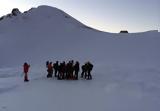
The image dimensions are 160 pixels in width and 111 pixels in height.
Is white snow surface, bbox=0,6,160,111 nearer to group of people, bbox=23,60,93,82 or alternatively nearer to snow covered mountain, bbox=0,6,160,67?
snow covered mountain, bbox=0,6,160,67

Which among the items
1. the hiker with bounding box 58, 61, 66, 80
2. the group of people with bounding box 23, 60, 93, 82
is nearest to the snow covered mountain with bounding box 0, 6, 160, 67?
the group of people with bounding box 23, 60, 93, 82

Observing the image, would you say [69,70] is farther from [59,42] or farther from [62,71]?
[59,42]

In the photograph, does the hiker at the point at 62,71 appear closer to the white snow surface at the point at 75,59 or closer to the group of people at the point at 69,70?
the group of people at the point at 69,70

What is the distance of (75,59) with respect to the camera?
48.2m

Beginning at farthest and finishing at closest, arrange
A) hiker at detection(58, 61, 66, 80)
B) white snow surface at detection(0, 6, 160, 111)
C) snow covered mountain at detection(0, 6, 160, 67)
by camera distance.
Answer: snow covered mountain at detection(0, 6, 160, 67) < hiker at detection(58, 61, 66, 80) < white snow surface at detection(0, 6, 160, 111)

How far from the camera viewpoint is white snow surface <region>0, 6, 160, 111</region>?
78.8 feet

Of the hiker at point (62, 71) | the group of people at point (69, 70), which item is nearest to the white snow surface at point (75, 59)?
the group of people at point (69, 70)

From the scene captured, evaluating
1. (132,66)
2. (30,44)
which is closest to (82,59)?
(132,66)

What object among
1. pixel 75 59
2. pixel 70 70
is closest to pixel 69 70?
pixel 70 70

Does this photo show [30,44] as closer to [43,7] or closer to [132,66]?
[43,7]

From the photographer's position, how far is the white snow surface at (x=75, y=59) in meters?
24.0

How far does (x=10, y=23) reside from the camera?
7462 cm

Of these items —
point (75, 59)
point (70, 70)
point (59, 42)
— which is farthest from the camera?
point (59, 42)

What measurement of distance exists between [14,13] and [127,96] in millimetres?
57388
